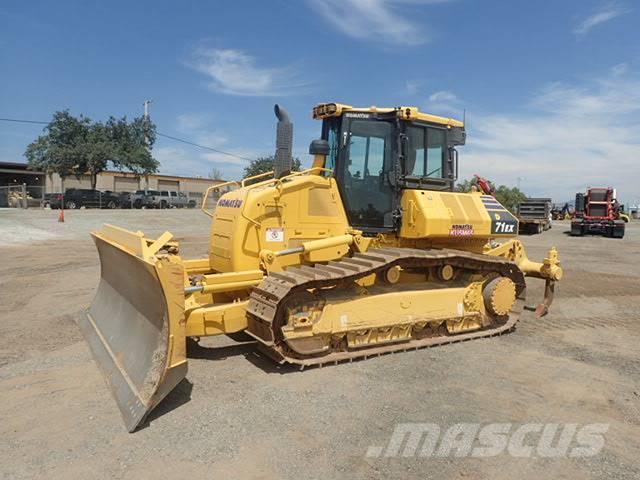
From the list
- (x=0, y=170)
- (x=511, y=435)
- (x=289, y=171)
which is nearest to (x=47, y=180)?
(x=0, y=170)

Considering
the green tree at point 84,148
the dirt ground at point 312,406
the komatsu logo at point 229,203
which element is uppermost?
the green tree at point 84,148

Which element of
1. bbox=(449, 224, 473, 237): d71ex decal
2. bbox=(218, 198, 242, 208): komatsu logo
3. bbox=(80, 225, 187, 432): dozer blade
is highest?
bbox=(218, 198, 242, 208): komatsu logo

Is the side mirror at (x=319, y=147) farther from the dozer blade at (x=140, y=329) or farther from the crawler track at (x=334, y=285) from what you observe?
the dozer blade at (x=140, y=329)

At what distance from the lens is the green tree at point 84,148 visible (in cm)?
4034

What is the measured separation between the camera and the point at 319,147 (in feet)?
21.5

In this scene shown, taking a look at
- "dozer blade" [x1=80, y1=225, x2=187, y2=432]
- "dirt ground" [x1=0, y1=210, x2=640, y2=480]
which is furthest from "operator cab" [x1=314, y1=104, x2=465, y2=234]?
"dozer blade" [x1=80, y1=225, x2=187, y2=432]

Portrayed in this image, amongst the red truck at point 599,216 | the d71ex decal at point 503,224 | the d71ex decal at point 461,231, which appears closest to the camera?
the d71ex decal at point 461,231

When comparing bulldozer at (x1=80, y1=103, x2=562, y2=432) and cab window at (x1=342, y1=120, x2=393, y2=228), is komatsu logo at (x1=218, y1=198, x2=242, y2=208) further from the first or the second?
cab window at (x1=342, y1=120, x2=393, y2=228)

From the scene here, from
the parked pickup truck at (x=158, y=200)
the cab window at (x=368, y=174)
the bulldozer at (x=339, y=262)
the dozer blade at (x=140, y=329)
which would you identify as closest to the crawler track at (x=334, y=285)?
the bulldozer at (x=339, y=262)

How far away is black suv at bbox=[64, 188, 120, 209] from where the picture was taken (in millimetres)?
35281

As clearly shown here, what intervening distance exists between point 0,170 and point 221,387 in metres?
54.9

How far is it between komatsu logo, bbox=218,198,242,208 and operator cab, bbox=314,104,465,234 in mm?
1332

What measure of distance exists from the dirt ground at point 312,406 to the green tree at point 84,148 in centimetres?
3632

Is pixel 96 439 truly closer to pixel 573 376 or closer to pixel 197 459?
pixel 197 459
